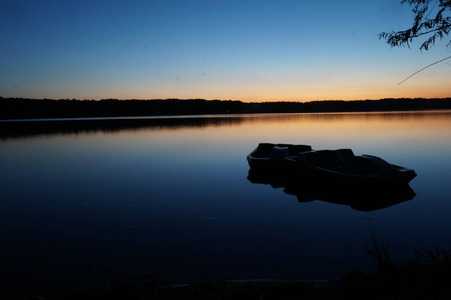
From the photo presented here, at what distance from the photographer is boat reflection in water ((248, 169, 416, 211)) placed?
1592 centimetres

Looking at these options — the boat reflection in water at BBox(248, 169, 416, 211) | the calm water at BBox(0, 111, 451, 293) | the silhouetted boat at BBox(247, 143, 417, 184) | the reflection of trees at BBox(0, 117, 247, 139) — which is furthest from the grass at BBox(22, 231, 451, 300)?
the reflection of trees at BBox(0, 117, 247, 139)

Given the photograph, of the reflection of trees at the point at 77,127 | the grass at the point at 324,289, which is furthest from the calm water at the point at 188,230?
the reflection of trees at the point at 77,127

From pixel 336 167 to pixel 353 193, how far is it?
7.74 feet

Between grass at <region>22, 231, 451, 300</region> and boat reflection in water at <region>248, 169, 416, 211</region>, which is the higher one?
grass at <region>22, 231, 451, 300</region>

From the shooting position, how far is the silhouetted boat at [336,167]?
54.7 feet

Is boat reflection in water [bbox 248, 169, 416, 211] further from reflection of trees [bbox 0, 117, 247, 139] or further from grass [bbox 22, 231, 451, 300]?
reflection of trees [bbox 0, 117, 247, 139]

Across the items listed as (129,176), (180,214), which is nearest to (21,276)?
(180,214)

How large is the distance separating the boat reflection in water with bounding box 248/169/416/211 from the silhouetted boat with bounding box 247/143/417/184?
292 mm

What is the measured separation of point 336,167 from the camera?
19000mm

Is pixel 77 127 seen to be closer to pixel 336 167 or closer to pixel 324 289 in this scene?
pixel 336 167

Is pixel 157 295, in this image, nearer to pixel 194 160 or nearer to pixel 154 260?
pixel 154 260

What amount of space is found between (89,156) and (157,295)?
3337 centimetres

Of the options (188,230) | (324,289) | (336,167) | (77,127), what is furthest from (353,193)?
(77,127)

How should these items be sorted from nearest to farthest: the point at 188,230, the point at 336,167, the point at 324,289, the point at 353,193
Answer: the point at 324,289 → the point at 188,230 → the point at 353,193 → the point at 336,167
